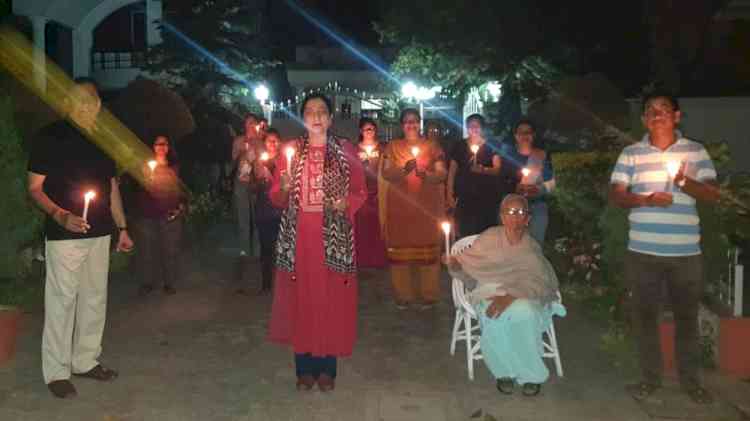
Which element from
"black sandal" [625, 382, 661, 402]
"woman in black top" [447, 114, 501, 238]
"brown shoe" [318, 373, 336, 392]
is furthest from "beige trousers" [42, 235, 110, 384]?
"woman in black top" [447, 114, 501, 238]

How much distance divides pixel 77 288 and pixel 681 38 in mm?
15845

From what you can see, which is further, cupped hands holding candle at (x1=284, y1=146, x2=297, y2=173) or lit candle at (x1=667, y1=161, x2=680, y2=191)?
cupped hands holding candle at (x1=284, y1=146, x2=297, y2=173)

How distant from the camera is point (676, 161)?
6.10m

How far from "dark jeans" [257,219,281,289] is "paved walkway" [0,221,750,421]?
1000mm

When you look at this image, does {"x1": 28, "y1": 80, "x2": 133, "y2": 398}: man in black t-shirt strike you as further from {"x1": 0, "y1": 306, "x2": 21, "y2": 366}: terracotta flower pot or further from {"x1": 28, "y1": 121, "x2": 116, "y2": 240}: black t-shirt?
{"x1": 0, "y1": 306, "x2": 21, "y2": 366}: terracotta flower pot

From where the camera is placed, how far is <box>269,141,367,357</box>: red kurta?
644 cm

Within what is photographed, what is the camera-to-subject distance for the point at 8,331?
725cm

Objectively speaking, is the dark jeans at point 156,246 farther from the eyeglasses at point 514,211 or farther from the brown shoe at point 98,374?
the eyeglasses at point 514,211

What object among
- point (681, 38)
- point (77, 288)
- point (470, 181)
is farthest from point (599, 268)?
point (681, 38)

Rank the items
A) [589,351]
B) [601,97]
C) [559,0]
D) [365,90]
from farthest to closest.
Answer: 1. [365,90]
2. [559,0]
3. [601,97]
4. [589,351]

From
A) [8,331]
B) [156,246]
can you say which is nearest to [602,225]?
[8,331]

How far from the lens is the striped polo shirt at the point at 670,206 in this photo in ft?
20.1

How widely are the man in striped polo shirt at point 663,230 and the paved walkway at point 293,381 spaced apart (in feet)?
1.05

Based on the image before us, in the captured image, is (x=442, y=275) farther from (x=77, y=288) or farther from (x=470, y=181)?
(x=77, y=288)
